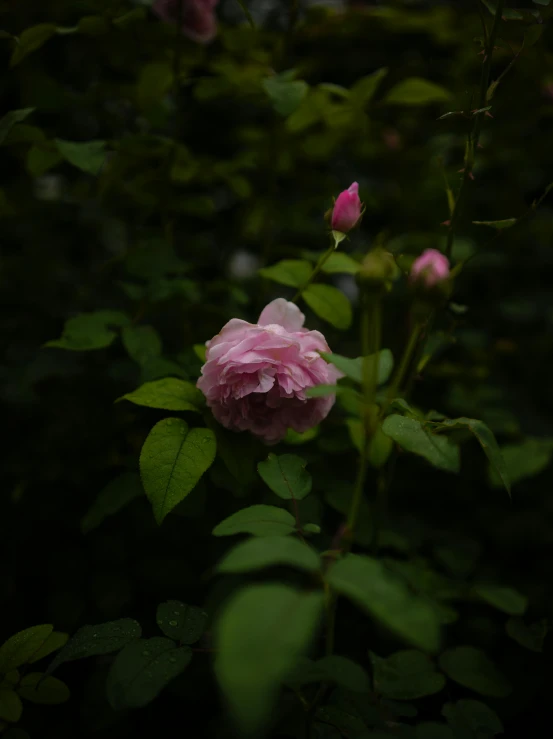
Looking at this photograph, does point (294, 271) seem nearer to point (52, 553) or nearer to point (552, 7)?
point (552, 7)

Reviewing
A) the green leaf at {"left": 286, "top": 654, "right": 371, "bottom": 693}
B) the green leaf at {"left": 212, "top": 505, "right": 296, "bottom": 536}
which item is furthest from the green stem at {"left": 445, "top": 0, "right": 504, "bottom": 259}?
the green leaf at {"left": 286, "top": 654, "right": 371, "bottom": 693}

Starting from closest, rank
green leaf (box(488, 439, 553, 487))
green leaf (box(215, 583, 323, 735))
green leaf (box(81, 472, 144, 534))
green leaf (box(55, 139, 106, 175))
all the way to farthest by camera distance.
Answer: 1. green leaf (box(215, 583, 323, 735))
2. green leaf (box(81, 472, 144, 534))
3. green leaf (box(55, 139, 106, 175))
4. green leaf (box(488, 439, 553, 487))

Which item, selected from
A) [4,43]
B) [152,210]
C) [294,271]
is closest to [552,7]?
[294,271]

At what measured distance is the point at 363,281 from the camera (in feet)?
2.16

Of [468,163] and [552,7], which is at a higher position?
[552,7]

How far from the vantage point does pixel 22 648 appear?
720 millimetres

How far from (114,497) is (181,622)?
0.27 m

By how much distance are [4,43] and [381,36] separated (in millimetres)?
1213

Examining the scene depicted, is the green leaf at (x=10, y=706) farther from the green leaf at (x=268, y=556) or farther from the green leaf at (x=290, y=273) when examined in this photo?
the green leaf at (x=290, y=273)

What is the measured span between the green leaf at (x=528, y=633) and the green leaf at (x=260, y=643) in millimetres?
680

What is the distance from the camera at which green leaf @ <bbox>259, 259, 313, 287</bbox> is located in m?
1.04

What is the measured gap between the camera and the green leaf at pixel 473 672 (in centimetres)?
85

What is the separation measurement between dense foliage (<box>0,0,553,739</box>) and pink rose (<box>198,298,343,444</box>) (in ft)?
0.04

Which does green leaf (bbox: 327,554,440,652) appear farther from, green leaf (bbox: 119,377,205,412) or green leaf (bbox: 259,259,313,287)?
green leaf (bbox: 259,259,313,287)
